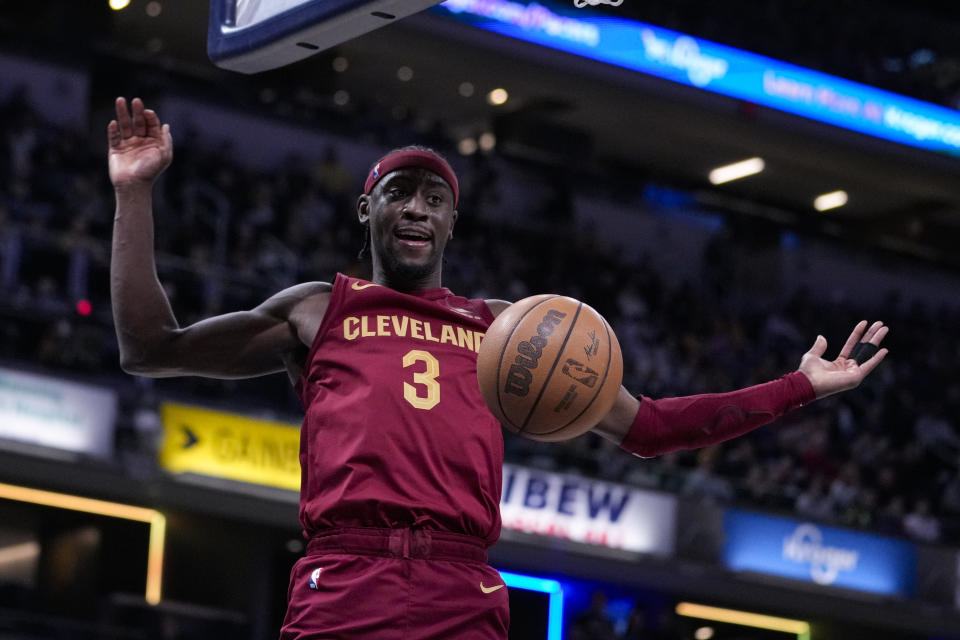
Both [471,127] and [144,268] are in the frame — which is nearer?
[144,268]

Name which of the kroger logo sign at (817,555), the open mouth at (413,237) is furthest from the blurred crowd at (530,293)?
the open mouth at (413,237)

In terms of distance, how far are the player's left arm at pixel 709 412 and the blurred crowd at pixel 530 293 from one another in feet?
29.2

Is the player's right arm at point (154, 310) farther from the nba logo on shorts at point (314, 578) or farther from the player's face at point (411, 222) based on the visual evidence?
the nba logo on shorts at point (314, 578)

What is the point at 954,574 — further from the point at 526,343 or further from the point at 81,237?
the point at 526,343

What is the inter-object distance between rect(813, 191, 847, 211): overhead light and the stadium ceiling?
0.15 meters

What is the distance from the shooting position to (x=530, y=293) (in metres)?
17.7

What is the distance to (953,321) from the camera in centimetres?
2406

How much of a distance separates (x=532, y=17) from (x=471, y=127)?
3271 millimetres

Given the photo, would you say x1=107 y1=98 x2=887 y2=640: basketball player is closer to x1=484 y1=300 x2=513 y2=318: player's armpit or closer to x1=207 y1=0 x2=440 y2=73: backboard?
x1=484 y1=300 x2=513 y2=318: player's armpit

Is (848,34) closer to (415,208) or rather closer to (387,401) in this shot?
(415,208)

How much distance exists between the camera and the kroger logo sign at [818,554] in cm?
1580

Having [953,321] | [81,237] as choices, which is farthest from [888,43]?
[81,237]

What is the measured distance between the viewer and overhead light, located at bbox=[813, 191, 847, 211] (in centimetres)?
2456

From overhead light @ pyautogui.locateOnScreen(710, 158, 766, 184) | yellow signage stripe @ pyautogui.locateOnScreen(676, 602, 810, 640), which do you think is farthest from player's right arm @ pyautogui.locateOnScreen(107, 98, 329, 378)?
overhead light @ pyautogui.locateOnScreen(710, 158, 766, 184)
